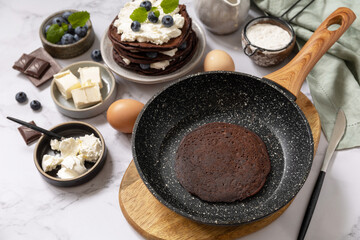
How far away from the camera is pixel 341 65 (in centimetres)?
129

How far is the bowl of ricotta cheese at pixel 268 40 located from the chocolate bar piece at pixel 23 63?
76cm

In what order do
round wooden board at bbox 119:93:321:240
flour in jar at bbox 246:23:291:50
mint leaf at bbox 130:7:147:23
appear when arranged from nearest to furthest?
round wooden board at bbox 119:93:321:240 < mint leaf at bbox 130:7:147:23 < flour in jar at bbox 246:23:291:50

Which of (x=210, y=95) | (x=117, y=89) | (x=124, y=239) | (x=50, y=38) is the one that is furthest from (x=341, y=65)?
(x=50, y=38)

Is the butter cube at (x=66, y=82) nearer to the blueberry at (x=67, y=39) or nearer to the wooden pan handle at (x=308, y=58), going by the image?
the blueberry at (x=67, y=39)

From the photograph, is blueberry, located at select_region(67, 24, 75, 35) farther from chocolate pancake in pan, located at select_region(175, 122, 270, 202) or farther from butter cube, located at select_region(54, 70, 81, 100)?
chocolate pancake in pan, located at select_region(175, 122, 270, 202)

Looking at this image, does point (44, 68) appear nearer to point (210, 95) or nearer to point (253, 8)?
point (210, 95)

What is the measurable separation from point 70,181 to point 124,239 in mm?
226

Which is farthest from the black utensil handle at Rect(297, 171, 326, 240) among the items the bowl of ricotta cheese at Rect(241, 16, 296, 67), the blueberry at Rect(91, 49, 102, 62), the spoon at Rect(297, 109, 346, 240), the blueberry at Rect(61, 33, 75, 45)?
the blueberry at Rect(61, 33, 75, 45)

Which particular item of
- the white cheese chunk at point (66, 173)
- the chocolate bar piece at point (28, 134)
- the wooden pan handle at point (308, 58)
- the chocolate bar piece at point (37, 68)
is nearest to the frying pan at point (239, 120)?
the wooden pan handle at point (308, 58)

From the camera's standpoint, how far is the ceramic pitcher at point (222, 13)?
1.31 metres

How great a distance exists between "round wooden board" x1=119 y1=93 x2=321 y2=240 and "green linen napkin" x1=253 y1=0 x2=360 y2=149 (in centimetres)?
37

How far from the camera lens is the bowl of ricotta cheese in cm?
127

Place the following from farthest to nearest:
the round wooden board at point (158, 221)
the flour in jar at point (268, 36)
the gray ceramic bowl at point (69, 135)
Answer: the flour in jar at point (268, 36), the gray ceramic bowl at point (69, 135), the round wooden board at point (158, 221)

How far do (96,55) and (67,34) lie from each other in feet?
0.41
